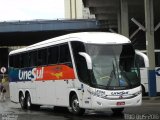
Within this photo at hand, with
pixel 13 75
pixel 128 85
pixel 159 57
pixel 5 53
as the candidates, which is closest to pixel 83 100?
pixel 128 85

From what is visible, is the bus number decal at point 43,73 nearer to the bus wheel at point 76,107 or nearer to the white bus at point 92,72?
the white bus at point 92,72

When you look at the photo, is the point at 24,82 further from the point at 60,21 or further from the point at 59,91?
the point at 60,21

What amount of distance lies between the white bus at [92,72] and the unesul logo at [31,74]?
1.05 meters

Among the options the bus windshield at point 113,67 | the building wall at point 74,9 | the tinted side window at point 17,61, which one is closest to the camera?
the bus windshield at point 113,67

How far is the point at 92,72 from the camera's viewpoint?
18.8 metres

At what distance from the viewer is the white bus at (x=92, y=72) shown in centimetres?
1864

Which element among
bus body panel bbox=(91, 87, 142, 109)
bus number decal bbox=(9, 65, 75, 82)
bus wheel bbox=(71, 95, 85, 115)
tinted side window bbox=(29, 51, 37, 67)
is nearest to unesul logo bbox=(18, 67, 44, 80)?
bus number decal bbox=(9, 65, 75, 82)

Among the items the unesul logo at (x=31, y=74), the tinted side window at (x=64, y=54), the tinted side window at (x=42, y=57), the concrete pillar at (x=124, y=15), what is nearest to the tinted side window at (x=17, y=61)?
the unesul logo at (x=31, y=74)

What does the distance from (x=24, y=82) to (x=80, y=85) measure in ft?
27.2

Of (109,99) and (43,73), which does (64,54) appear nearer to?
(43,73)

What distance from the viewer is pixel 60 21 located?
2509 inches

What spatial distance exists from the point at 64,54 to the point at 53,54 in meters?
1.36

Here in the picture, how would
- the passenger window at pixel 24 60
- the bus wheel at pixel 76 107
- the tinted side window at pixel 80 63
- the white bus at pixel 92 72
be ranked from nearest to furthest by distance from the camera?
the white bus at pixel 92 72 → the tinted side window at pixel 80 63 → the bus wheel at pixel 76 107 → the passenger window at pixel 24 60

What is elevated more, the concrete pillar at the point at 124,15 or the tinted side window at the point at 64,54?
the concrete pillar at the point at 124,15
